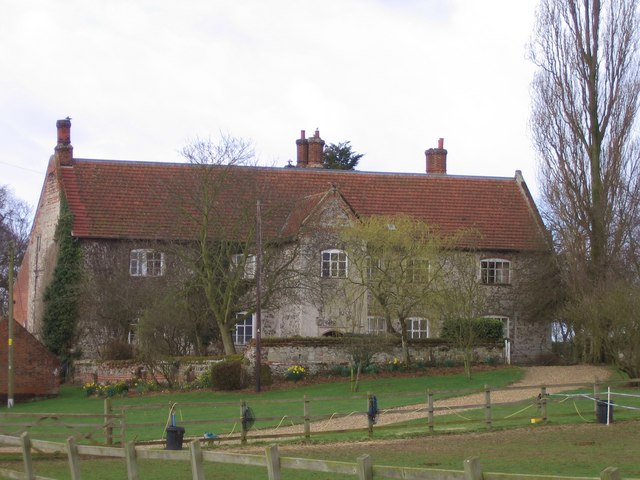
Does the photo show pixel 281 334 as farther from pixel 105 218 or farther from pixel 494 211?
pixel 494 211

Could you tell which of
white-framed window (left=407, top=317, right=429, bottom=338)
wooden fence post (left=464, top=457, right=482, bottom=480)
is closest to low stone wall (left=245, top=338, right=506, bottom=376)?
white-framed window (left=407, top=317, right=429, bottom=338)

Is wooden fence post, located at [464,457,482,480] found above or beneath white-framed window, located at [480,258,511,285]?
beneath

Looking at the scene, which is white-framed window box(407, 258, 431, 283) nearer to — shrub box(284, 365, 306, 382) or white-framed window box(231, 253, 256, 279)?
shrub box(284, 365, 306, 382)

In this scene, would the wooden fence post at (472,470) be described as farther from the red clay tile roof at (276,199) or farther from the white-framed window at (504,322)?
the white-framed window at (504,322)

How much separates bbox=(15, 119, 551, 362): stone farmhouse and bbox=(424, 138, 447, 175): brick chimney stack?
5 cm

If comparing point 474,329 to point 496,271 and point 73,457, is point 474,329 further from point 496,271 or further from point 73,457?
point 73,457

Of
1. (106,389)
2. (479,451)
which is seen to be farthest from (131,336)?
(479,451)

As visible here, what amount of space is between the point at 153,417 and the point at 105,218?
18.2 metres

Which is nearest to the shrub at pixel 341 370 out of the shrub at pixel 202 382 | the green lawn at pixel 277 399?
the green lawn at pixel 277 399

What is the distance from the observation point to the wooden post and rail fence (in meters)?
22.1

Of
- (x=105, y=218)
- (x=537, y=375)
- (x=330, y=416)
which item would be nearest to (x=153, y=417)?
(x=330, y=416)

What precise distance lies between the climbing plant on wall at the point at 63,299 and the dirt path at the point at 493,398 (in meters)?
20.5

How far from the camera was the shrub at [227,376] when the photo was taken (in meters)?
37.4

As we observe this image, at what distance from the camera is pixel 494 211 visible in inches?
1983
